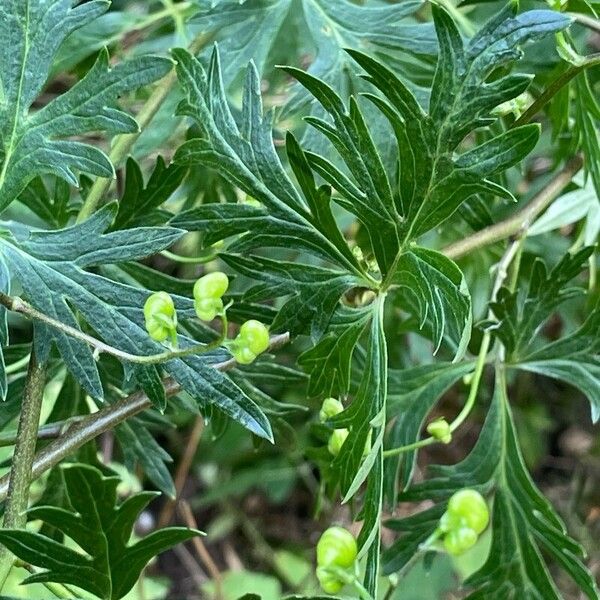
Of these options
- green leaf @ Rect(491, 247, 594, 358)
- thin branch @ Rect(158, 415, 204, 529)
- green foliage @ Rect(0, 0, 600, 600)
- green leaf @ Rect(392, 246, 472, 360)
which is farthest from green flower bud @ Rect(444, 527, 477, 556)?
thin branch @ Rect(158, 415, 204, 529)

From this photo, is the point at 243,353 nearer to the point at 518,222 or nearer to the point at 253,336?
the point at 253,336

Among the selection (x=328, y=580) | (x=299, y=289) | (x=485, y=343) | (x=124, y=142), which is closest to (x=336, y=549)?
(x=328, y=580)

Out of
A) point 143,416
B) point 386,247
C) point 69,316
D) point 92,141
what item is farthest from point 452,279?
point 92,141

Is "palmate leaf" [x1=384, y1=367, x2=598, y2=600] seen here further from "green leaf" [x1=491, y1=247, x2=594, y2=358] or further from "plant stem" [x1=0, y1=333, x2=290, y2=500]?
"plant stem" [x1=0, y1=333, x2=290, y2=500]

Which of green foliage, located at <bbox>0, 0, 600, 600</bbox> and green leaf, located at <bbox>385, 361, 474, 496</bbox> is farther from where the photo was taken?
green leaf, located at <bbox>385, 361, 474, 496</bbox>

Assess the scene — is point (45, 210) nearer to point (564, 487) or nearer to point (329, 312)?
point (329, 312)
